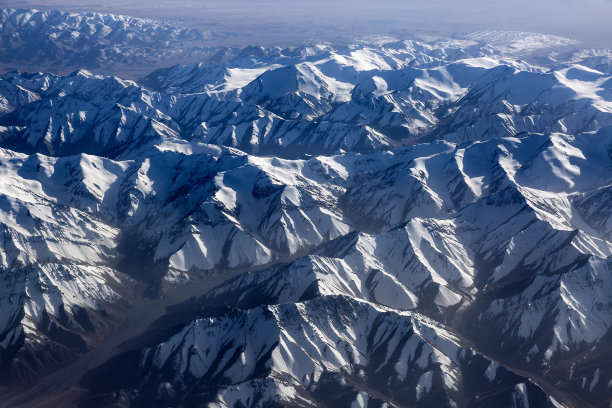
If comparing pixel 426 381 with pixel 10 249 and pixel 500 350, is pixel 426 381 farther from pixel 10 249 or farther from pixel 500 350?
pixel 10 249

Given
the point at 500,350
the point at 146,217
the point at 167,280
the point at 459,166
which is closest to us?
the point at 500,350

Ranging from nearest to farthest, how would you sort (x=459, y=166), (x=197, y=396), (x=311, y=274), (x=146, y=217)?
(x=197, y=396)
(x=311, y=274)
(x=146, y=217)
(x=459, y=166)

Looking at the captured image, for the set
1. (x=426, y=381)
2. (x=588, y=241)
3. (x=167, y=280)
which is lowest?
(x=167, y=280)

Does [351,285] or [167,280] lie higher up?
[351,285]

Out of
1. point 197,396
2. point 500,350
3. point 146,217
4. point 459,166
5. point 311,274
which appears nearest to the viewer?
point 197,396

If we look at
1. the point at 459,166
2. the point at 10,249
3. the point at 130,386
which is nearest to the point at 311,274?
the point at 130,386

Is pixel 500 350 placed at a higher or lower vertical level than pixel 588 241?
lower

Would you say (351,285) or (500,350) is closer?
(500,350)

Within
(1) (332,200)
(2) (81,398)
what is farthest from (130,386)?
(1) (332,200)

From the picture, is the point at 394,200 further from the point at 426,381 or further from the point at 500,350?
the point at 426,381
